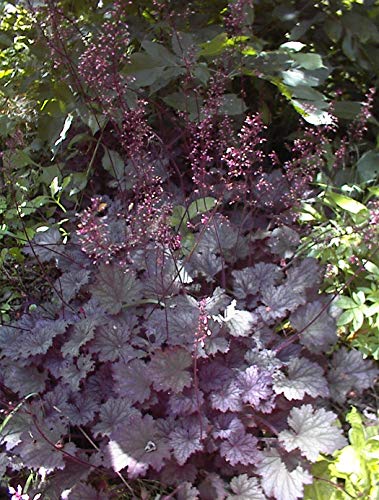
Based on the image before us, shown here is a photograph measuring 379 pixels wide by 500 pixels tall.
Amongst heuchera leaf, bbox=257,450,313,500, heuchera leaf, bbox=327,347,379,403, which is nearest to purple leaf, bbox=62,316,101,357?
heuchera leaf, bbox=257,450,313,500

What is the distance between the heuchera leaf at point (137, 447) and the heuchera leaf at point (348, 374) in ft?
1.73

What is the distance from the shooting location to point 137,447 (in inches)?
63.4

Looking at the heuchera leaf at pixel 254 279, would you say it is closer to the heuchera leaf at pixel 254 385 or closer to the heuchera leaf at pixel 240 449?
the heuchera leaf at pixel 254 385

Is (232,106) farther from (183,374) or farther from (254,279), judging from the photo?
(183,374)

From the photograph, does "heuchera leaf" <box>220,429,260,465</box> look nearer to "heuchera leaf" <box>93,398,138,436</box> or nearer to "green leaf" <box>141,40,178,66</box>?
"heuchera leaf" <box>93,398,138,436</box>

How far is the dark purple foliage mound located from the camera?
1648 millimetres

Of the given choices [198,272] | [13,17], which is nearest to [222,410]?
[198,272]

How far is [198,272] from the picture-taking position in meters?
2.06

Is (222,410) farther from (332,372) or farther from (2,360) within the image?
(2,360)

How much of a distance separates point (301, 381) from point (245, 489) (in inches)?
13.0

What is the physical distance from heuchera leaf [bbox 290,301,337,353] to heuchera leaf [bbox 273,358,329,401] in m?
0.07

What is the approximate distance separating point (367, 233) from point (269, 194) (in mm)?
518

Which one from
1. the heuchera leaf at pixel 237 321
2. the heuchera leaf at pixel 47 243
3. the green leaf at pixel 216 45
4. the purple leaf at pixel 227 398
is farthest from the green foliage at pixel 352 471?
the green leaf at pixel 216 45

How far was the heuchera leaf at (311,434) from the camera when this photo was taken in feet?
5.36
